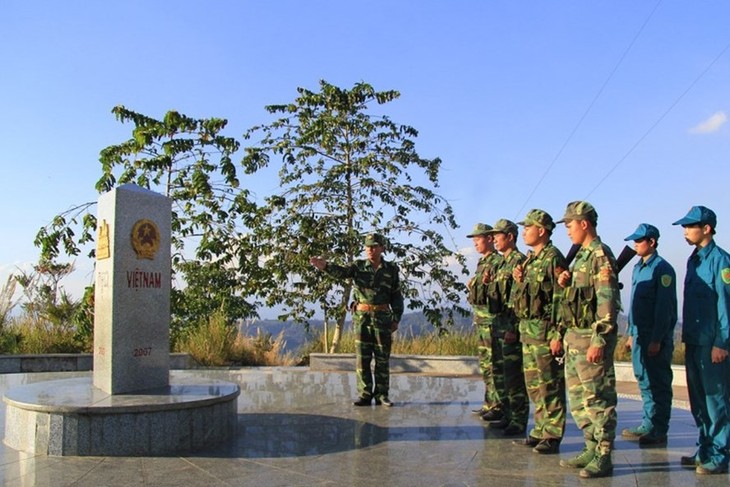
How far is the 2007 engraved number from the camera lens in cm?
611

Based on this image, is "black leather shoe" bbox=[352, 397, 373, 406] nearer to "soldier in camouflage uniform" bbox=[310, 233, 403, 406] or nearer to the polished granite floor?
"soldier in camouflage uniform" bbox=[310, 233, 403, 406]

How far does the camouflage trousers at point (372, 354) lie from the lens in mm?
7406

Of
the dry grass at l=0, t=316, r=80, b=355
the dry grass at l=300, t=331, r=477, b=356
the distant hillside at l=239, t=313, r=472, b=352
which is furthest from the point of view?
the distant hillside at l=239, t=313, r=472, b=352

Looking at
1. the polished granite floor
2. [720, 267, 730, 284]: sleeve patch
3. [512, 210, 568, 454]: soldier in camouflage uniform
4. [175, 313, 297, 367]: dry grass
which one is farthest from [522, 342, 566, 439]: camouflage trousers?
[175, 313, 297, 367]: dry grass

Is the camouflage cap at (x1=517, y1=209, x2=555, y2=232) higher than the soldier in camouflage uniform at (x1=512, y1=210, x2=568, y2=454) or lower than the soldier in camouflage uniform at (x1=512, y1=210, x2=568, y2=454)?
higher

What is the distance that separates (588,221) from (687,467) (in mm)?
1995

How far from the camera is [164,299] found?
6402 millimetres

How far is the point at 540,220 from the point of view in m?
5.39

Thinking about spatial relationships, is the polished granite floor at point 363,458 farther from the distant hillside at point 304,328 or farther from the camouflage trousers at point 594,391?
the distant hillside at point 304,328

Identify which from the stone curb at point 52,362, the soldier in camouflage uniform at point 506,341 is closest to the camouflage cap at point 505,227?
the soldier in camouflage uniform at point 506,341

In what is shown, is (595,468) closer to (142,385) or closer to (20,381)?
(142,385)

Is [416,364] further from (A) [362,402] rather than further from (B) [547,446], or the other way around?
(B) [547,446]

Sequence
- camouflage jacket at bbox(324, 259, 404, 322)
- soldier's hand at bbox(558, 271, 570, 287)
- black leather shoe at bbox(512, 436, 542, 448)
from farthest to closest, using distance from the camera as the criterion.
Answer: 1. camouflage jacket at bbox(324, 259, 404, 322)
2. black leather shoe at bbox(512, 436, 542, 448)
3. soldier's hand at bbox(558, 271, 570, 287)

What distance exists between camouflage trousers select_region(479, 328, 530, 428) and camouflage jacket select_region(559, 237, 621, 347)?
1.04 metres
